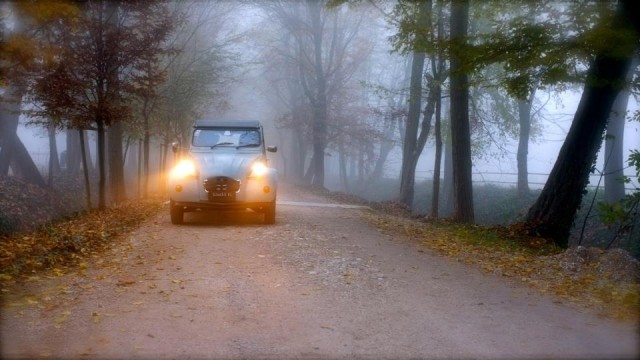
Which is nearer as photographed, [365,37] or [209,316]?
[209,316]

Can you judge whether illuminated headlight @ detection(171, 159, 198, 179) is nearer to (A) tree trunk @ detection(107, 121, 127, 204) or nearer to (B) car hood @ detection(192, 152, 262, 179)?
(B) car hood @ detection(192, 152, 262, 179)

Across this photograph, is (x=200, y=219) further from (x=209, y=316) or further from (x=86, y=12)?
(x=209, y=316)

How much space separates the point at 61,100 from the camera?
13.8 meters

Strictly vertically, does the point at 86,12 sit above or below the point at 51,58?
above

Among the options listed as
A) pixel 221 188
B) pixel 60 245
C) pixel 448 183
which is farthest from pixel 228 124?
pixel 448 183

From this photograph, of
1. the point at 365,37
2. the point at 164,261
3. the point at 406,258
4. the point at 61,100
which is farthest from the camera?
the point at 365,37

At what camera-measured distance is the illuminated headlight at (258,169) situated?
12.6 meters

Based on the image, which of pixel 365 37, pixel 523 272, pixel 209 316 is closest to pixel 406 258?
pixel 523 272

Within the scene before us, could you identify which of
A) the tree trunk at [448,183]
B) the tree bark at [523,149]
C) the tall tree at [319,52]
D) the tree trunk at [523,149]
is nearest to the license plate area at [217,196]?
the tall tree at [319,52]

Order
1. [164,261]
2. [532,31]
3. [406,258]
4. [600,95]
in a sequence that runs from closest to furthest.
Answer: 1. [164,261]
2. [406,258]
3. [532,31]
4. [600,95]

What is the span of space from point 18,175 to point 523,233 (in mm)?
22975

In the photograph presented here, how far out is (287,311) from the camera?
20.7 feet

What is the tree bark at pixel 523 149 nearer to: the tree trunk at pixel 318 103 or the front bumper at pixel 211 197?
the tree trunk at pixel 318 103

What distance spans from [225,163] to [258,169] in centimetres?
73
